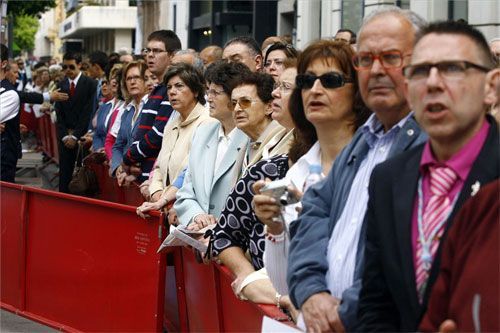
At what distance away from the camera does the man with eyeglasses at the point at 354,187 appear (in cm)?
463

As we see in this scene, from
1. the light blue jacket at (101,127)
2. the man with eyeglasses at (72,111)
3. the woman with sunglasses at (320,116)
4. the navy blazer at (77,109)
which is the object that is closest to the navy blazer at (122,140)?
the light blue jacket at (101,127)

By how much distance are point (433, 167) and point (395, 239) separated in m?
0.28

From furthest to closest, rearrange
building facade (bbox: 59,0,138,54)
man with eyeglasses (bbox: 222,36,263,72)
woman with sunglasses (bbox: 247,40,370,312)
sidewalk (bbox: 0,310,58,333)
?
building facade (bbox: 59,0,138,54) < man with eyeglasses (bbox: 222,36,263,72) < sidewalk (bbox: 0,310,58,333) < woman with sunglasses (bbox: 247,40,370,312)

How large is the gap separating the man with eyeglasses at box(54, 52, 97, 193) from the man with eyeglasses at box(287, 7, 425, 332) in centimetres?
1349

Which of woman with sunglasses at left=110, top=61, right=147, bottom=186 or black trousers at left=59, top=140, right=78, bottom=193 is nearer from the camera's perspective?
woman with sunglasses at left=110, top=61, right=147, bottom=186

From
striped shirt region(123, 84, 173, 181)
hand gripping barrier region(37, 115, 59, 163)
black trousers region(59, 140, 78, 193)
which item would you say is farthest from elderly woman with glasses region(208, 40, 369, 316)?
hand gripping barrier region(37, 115, 59, 163)

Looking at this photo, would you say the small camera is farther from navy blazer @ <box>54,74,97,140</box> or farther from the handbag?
navy blazer @ <box>54,74,97,140</box>

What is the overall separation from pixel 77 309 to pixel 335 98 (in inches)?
181

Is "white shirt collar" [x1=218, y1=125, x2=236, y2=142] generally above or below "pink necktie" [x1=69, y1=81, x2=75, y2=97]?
below

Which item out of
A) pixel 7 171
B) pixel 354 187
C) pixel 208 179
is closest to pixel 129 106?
pixel 7 171

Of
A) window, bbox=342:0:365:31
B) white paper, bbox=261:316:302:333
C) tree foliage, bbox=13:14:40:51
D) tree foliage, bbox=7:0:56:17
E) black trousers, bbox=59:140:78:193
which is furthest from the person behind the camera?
tree foliage, bbox=13:14:40:51

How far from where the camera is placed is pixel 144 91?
13.3 m

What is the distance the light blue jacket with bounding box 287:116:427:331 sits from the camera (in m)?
4.65

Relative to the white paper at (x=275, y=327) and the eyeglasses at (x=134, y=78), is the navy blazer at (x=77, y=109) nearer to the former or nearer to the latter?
the eyeglasses at (x=134, y=78)
